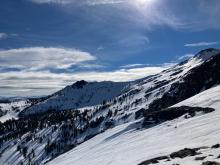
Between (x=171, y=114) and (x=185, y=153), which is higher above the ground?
(x=171, y=114)

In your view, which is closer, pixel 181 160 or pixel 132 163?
pixel 181 160

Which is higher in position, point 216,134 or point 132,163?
point 216,134

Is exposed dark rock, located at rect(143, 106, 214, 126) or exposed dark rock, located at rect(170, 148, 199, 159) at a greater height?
exposed dark rock, located at rect(143, 106, 214, 126)

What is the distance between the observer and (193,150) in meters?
46.2

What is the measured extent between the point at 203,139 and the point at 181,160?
49.1 ft

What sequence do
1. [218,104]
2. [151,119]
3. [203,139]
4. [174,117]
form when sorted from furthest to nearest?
1. [151,119]
2. [174,117]
3. [218,104]
4. [203,139]

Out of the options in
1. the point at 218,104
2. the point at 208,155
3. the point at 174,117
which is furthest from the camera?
the point at 174,117

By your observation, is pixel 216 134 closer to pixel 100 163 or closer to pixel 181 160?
pixel 181 160

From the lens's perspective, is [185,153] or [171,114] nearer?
[185,153]

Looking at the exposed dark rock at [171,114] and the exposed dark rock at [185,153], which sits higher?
the exposed dark rock at [171,114]

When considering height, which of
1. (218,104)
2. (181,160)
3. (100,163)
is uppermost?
(218,104)

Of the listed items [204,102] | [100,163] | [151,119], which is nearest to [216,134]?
[100,163]

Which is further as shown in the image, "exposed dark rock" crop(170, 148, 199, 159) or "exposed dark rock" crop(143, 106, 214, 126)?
"exposed dark rock" crop(143, 106, 214, 126)

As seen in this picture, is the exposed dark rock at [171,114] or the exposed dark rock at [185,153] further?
the exposed dark rock at [171,114]
